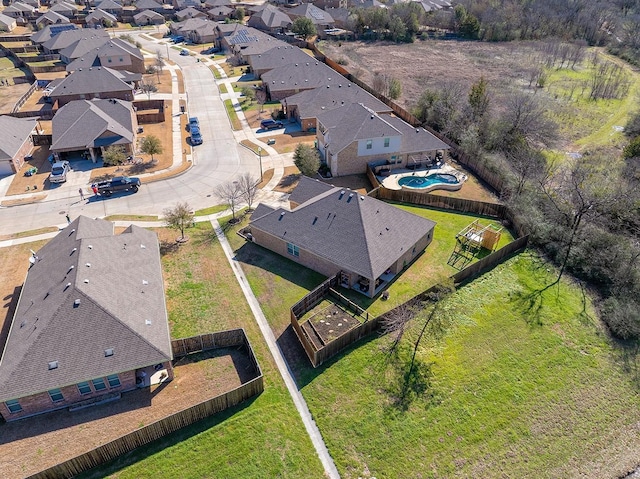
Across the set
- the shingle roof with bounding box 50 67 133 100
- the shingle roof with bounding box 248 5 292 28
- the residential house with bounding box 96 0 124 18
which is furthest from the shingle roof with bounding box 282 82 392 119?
the residential house with bounding box 96 0 124 18

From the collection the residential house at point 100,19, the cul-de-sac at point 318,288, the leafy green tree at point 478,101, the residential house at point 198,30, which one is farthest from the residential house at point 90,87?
the residential house at point 100,19

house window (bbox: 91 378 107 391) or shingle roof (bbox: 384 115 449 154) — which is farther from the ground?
shingle roof (bbox: 384 115 449 154)

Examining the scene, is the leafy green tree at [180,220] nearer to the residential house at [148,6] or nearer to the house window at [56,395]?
the house window at [56,395]

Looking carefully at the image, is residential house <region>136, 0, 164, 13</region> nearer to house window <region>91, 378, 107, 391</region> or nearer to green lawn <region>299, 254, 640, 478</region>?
house window <region>91, 378, 107, 391</region>

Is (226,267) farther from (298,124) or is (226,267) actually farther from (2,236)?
(298,124)

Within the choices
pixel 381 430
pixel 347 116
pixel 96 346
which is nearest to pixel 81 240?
pixel 96 346

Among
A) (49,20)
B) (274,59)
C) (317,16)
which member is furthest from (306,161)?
(49,20)
